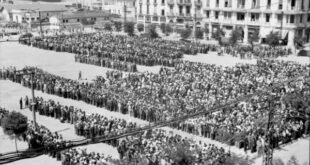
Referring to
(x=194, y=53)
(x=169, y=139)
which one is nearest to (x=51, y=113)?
(x=169, y=139)

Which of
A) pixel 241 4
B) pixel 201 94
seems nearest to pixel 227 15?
pixel 241 4

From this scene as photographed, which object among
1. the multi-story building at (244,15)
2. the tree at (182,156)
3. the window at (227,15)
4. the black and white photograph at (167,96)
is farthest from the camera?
the window at (227,15)

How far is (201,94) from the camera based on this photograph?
92.5 ft

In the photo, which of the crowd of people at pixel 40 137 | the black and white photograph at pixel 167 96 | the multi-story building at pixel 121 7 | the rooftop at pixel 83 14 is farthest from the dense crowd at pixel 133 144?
the multi-story building at pixel 121 7

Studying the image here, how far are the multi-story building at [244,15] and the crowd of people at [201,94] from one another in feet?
67.2

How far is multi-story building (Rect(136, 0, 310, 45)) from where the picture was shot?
5819cm

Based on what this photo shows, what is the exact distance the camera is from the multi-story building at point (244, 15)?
58.2m

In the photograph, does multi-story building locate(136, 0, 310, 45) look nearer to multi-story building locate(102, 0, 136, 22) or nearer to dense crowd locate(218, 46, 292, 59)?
dense crowd locate(218, 46, 292, 59)

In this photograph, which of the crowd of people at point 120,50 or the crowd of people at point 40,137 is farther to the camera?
the crowd of people at point 120,50

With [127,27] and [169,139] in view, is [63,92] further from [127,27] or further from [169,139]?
[127,27]

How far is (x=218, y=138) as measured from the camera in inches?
850

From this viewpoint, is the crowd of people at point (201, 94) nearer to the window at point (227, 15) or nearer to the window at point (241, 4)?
the window at point (241, 4)

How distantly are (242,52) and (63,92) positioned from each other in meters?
23.9

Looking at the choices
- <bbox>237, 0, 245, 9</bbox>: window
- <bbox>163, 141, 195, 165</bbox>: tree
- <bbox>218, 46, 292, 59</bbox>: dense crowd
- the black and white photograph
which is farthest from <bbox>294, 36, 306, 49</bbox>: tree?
<bbox>163, 141, 195, 165</bbox>: tree
